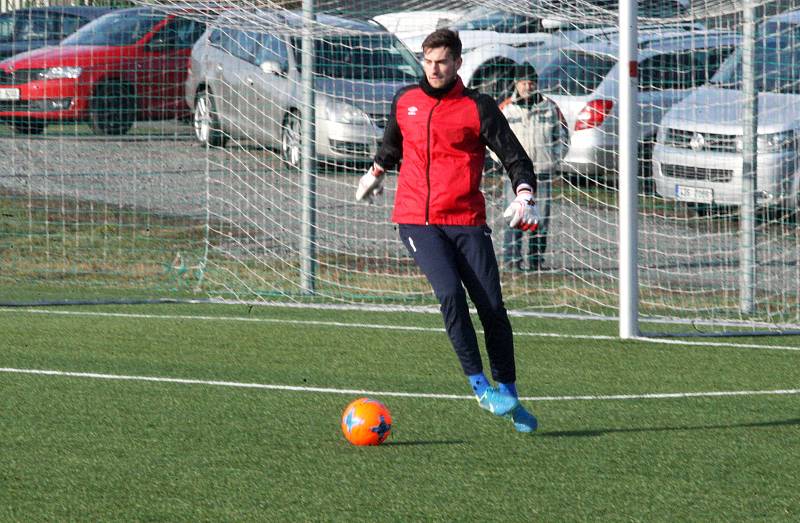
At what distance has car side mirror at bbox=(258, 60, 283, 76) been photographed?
42.1 ft

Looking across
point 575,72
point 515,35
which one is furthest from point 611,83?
point 515,35

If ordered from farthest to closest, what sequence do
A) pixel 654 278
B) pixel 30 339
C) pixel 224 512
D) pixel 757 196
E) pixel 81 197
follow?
pixel 81 197
pixel 654 278
pixel 757 196
pixel 30 339
pixel 224 512

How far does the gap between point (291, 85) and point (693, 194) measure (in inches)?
145

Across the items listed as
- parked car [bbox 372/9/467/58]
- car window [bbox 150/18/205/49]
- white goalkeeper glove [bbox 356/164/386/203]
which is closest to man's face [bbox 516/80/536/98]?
parked car [bbox 372/9/467/58]

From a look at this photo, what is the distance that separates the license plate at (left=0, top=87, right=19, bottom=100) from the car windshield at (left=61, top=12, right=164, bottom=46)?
27.4 inches

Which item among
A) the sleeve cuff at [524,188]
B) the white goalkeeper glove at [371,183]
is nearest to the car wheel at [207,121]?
the white goalkeeper glove at [371,183]

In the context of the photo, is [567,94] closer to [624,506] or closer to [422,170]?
[422,170]

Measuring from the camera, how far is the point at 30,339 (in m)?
9.59

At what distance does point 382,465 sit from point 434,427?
0.88 metres

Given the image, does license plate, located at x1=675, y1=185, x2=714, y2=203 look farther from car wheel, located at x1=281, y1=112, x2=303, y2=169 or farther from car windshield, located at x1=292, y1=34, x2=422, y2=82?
car wheel, located at x1=281, y1=112, x2=303, y2=169

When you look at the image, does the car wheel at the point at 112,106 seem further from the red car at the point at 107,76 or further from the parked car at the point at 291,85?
the parked car at the point at 291,85

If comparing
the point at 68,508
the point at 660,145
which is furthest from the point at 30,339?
the point at 660,145

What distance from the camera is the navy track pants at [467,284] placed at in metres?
6.67

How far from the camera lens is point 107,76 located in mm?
13578
